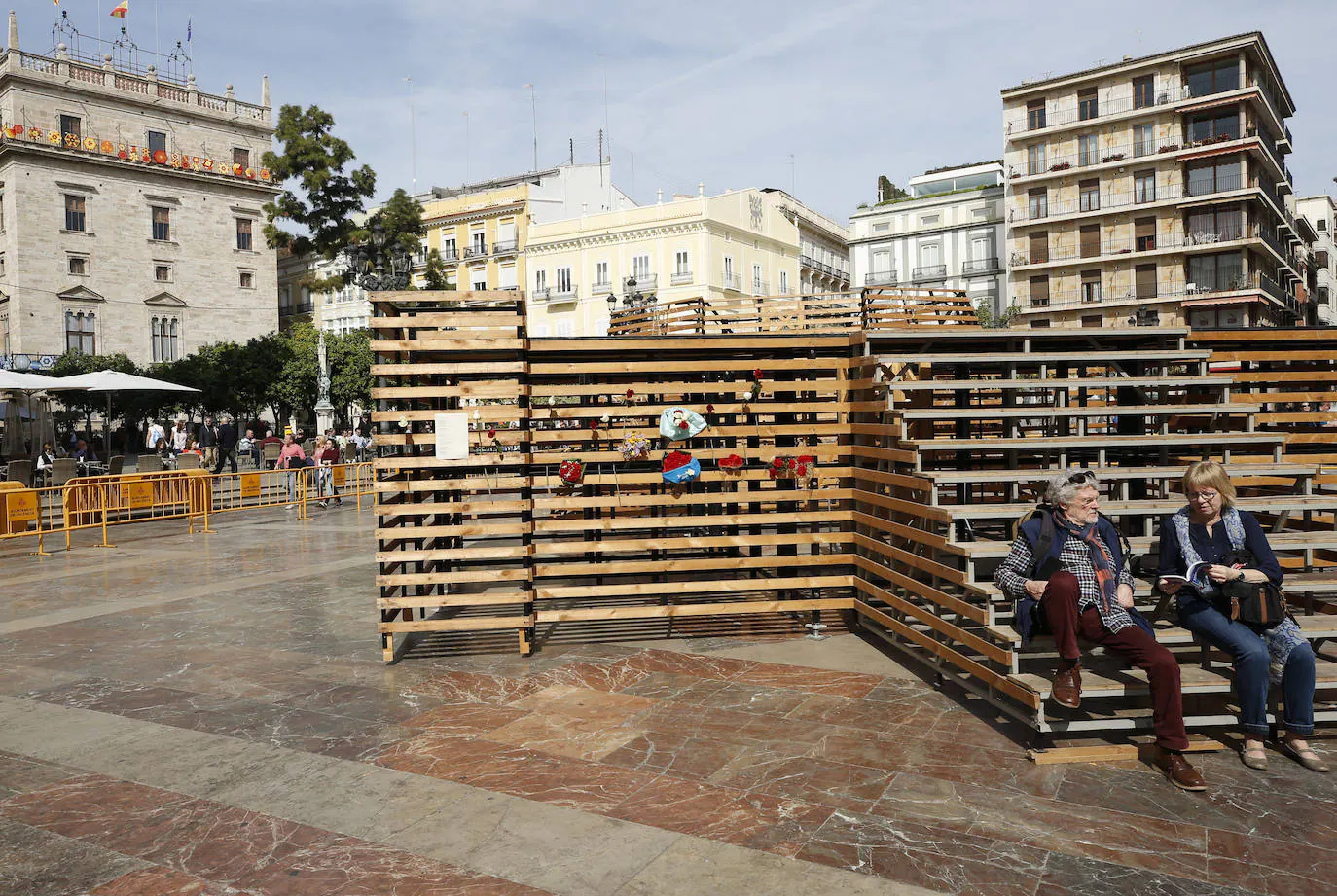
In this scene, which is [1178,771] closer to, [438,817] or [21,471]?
[438,817]

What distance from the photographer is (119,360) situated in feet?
139

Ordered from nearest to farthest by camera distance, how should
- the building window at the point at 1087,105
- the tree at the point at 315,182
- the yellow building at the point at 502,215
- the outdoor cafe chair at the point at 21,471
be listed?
1. the outdoor cafe chair at the point at 21,471
2. the tree at the point at 315,182
3. the building window at the point at 1087,105
4. the yellow building at the point at 502,215

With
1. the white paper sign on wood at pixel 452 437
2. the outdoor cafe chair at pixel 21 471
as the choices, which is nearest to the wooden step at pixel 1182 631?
the white paper sign on wood at pixel 452 437

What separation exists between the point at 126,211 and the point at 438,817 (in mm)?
53151

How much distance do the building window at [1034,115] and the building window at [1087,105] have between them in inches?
76.4

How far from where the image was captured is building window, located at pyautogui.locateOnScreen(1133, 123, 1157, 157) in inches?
1860

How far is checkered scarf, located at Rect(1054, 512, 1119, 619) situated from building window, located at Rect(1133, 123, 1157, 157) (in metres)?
50.4

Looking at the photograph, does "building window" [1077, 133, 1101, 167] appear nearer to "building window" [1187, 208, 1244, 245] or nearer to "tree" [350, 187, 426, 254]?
"building window" [1187, 208, 1244, 245]

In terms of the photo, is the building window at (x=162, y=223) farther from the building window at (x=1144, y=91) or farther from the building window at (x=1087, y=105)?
the building window at (x=1144, y=91)

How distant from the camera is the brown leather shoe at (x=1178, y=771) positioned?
13.3 feet

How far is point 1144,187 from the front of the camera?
4744 cm

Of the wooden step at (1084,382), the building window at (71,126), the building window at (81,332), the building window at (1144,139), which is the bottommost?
the wooden step at (1084,382)

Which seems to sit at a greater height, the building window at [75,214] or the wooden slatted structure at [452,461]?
the building window at [75,214]

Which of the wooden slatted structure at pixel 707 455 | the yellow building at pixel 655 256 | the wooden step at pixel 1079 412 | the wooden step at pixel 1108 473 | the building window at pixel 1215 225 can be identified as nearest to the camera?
the wooden step at pixel 1108 473
